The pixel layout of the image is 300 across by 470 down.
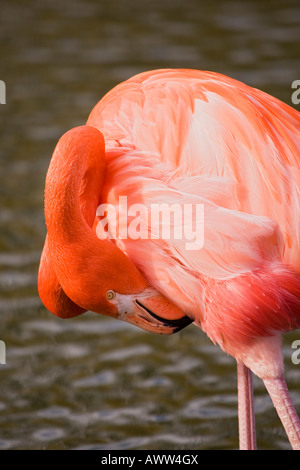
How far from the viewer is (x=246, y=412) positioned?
2625 millimetres

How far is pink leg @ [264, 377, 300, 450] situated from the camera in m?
2.26

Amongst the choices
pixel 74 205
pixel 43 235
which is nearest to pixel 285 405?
pixel 74 205

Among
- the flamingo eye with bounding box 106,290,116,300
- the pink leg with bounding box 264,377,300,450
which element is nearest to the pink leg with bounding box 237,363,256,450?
the pink leg with bounding box 264,377,300,450

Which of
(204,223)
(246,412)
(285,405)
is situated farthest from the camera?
(246,412)

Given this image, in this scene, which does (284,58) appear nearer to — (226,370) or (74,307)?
(226,370)

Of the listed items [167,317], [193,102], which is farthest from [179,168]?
[167,317]

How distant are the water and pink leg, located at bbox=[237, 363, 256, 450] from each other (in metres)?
0.40

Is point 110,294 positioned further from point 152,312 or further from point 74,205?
point 74,205

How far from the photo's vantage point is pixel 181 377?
3379 mm

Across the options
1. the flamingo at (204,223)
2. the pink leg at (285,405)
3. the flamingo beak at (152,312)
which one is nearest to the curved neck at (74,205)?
the flamingo at (204,223)

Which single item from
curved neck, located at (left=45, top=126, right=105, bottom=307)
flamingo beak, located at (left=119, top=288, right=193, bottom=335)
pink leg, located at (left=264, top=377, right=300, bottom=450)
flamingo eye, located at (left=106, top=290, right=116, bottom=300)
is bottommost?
pink leg, located at (left=264, top=377, right=300, bottom=450)

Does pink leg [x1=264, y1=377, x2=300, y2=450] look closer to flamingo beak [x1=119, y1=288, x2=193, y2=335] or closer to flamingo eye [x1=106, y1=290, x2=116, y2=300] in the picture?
flamingo beak [x1=119, y1=288, x2=193, y2=335]

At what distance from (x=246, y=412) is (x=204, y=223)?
0.71 meters

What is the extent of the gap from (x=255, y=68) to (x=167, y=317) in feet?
11.6
